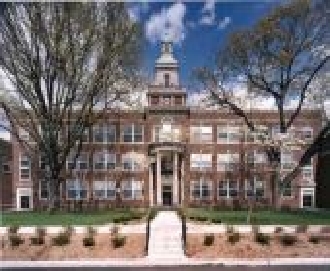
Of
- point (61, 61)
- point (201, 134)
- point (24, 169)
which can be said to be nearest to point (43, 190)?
point (24, 169)

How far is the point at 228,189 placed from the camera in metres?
45.2

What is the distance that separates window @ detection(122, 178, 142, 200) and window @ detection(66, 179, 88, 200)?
3.15m

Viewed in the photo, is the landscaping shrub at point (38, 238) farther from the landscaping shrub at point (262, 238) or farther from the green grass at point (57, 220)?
the landscaping shrub at point (262, 238)

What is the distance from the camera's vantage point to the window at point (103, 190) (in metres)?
44.8

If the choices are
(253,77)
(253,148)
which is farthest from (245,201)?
(253,77)

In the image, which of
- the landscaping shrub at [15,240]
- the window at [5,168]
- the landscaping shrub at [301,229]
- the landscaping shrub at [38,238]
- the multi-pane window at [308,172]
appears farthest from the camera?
the window at [5,168]

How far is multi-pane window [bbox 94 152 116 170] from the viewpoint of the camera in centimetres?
4500

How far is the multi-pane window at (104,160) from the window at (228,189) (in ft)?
29.2

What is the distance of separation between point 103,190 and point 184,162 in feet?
22.8

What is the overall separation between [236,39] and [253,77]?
2.58 metres

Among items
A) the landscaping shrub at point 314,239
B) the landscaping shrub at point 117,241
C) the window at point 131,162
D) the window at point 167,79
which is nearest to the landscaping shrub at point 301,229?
the landscaping shrub at point 314,239

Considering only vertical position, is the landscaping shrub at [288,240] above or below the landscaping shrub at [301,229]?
below

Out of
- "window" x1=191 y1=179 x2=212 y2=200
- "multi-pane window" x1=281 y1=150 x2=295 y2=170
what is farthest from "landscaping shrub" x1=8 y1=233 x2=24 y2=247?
"multi-pane window" x1=281 y1=150 x2=295 y2=170

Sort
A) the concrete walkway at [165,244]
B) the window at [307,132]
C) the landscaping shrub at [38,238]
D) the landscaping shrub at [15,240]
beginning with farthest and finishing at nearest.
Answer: the window at [307,132] → the landscaping shrub at [38,238] → the landscaping shrub at [15,240] → the concrete walkway at [165,244]
